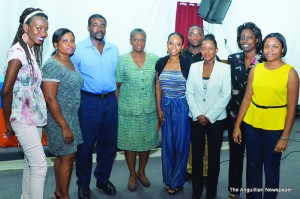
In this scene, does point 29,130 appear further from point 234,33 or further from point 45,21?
point 234,33

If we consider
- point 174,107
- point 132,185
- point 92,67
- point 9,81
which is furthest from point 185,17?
point 9,81

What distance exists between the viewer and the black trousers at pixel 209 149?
2.73 meters

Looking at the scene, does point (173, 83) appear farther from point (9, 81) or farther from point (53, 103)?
point (9, 81)

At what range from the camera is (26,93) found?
2121 millimetres

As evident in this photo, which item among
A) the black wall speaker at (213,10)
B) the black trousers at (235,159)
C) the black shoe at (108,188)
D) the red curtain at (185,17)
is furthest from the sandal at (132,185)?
the black wall speaker at (213,10)

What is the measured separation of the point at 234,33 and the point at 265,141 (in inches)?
159

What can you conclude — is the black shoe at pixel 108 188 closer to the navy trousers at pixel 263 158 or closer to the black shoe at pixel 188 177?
the black shoe at pixel 188 177

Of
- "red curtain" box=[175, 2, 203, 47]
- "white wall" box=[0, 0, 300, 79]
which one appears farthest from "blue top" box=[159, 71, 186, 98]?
"red curtain" box=[175, 2, 203, 47]

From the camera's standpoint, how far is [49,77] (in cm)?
225

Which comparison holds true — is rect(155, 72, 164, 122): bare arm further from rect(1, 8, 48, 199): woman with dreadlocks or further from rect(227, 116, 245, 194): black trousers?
rect(1, 8, 48, 199): woman with dreadlocks

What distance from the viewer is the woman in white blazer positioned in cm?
265

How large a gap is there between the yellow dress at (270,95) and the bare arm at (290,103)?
0.10 feet

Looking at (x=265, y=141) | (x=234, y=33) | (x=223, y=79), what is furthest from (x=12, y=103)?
(x=234, y=33)

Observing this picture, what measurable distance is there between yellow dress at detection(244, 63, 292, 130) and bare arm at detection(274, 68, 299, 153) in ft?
0.10
